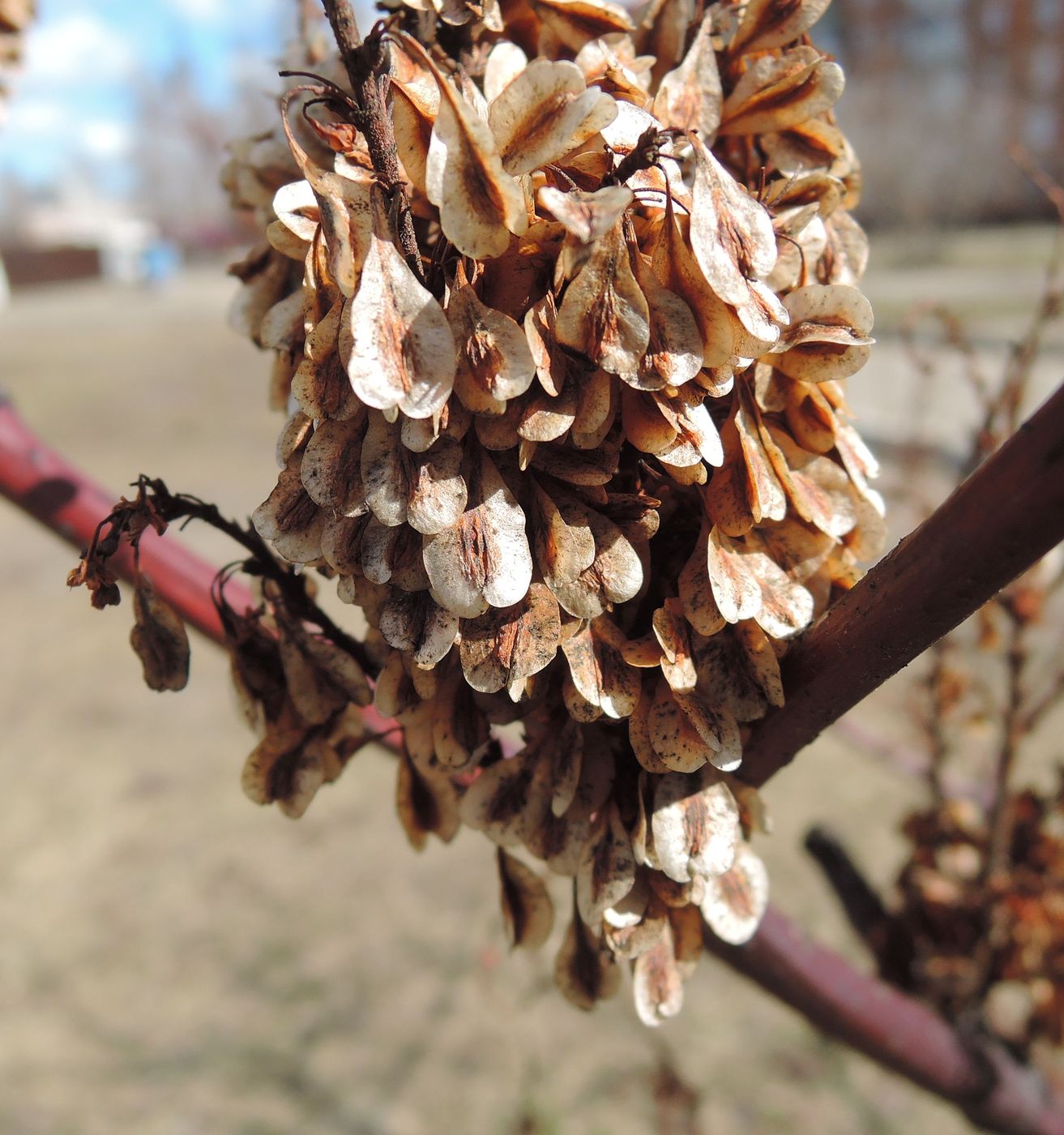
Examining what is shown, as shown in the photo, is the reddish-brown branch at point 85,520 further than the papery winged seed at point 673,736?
Yes

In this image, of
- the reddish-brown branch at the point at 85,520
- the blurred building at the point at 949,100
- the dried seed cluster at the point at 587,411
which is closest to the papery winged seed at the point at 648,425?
the dried seed cluster at the point at 587,411

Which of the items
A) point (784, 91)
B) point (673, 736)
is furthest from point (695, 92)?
point (673, 736)

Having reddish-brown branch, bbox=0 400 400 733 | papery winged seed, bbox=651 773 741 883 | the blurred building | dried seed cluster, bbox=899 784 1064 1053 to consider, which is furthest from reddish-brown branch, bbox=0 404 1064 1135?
the blurred building

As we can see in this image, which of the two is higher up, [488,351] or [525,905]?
[488,351]

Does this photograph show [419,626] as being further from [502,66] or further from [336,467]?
[502,66]

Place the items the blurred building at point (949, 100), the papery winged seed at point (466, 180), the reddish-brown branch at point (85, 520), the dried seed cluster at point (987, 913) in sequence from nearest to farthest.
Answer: the papery winged seed at point (466, 180) < the reddish-brown branch at point (85, 520) < the dried seed cluster at point (987, 913) < the blurred building at point (949, 100)

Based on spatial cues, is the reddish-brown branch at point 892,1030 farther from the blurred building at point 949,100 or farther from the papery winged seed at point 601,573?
the blurred building at point 949,100
